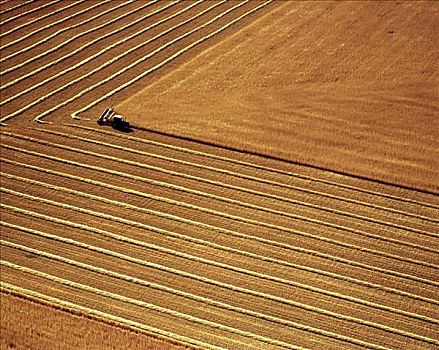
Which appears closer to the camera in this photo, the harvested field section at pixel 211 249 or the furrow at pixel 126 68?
the harvested field section at pixel 211 249

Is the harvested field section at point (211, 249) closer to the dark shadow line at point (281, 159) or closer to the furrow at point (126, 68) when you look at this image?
the dark shadow line at point (281, 159)

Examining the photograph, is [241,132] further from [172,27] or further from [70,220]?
[172,27]

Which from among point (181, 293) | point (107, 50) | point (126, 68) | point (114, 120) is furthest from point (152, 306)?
point (107, 50)

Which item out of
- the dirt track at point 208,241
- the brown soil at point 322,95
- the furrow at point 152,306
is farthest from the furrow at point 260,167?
the furrow at point 152,306

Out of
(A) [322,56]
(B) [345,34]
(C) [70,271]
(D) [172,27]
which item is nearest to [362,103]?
(A) [322,56]

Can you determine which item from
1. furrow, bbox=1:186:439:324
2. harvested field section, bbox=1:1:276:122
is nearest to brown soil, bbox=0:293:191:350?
furrow, bbox=1:186:439:324

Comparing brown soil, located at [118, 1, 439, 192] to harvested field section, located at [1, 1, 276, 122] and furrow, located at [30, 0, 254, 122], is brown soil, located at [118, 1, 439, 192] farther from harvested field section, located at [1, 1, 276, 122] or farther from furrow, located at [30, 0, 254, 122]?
furrow, located at [30, 0, 254, 122]

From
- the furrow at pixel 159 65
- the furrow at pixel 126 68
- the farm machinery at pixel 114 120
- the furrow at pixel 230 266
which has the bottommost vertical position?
the furrow at pixel 230 266
